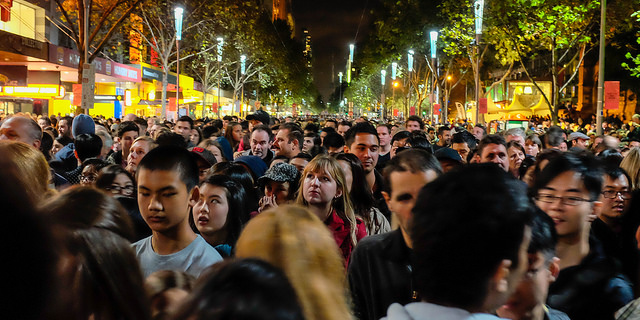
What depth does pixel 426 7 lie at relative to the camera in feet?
129

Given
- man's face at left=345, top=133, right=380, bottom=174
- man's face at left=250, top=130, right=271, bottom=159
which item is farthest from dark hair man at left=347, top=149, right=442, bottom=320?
man's face at left=250, top=130, right=271, bottom=159

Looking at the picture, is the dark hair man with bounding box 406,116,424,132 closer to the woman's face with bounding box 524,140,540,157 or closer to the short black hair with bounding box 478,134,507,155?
the woman's face with bounding box 524,140,540,157

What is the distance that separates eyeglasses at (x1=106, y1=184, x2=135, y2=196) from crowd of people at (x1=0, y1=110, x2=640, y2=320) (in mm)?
16

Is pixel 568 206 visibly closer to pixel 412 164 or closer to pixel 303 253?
pixel 412 164

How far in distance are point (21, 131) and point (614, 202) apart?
20.7 feet

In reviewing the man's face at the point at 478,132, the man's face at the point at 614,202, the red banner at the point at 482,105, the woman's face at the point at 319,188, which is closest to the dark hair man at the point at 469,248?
the woman's face at the point at 319,188

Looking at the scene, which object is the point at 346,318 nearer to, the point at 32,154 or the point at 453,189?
the point at 453,189

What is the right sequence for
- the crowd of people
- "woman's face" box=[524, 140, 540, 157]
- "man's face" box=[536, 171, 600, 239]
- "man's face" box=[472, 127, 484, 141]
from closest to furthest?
the crowd of people < "man's face" box=[536, 171, 600, 239] < "woman's face" box=[524, 140, 540, 157] < "man's face" box=[472, 127, 484, 141]

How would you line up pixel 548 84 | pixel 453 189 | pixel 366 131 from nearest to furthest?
pixel 453 189
pixel 366 131
pixel 548 84

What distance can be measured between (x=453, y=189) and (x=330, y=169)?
3405mm

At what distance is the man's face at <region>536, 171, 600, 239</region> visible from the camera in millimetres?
3818

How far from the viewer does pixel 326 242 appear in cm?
268

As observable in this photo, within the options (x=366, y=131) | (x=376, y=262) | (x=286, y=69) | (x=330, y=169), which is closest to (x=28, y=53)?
(x=366, y=131)

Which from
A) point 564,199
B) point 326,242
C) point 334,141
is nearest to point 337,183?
point 564,199
